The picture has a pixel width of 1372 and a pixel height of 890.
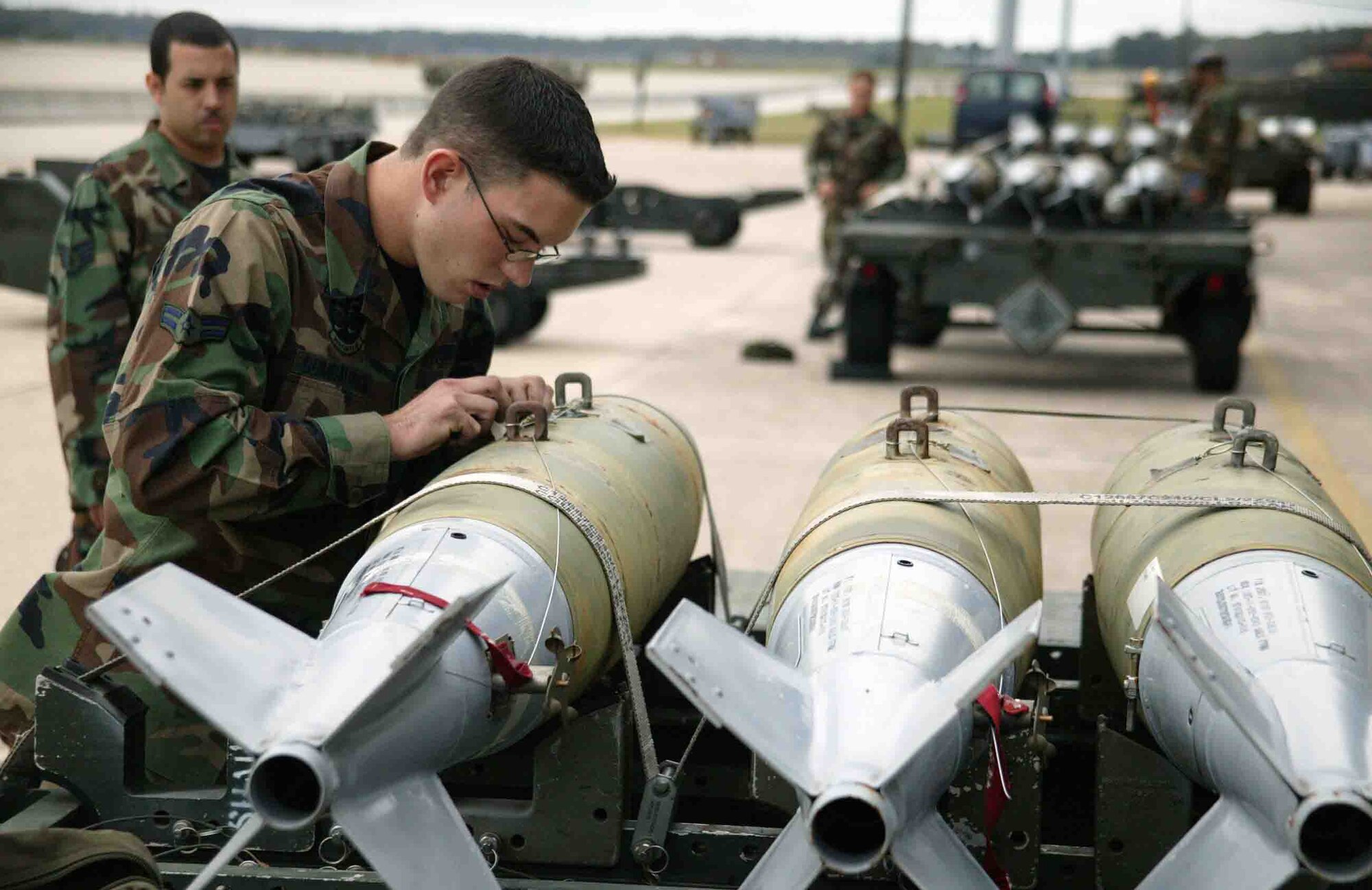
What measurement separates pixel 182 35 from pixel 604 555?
8.59 ft

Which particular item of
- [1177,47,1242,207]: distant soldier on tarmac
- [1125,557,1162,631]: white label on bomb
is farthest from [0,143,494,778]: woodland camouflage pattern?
[1177,47,1242,207]: distant soldier on tarmac

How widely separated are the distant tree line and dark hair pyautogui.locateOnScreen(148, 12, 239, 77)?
2697 cm

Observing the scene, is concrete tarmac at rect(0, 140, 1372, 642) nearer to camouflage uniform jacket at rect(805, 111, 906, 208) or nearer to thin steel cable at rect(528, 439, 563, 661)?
camouflage uniform jacket at rect(805, 111, 906, 208)

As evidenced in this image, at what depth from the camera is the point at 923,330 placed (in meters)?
12.4

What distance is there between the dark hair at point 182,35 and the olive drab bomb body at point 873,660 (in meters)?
2.48

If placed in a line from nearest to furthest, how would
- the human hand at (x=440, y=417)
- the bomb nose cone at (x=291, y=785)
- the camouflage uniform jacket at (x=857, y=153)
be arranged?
the bomb nose cone at (x=291, y=785), the human hand at (x=440, y=417), the camouflage uniform jacket at (x=857, y=153)

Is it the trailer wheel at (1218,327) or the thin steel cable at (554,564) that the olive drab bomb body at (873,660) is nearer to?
the thin steel cable at (554,564)

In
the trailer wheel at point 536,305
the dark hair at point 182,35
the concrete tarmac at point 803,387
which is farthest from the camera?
the trailer wheel at point 536,305

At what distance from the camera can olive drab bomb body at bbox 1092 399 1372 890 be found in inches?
90.7

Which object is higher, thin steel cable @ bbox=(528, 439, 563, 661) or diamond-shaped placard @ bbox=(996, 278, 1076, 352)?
thin steel cable @ bbox=(528, 439, 563, 661)

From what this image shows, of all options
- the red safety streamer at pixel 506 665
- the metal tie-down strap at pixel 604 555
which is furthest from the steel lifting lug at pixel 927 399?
the red safety streamer at pixel 506 665

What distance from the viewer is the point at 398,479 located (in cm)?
339

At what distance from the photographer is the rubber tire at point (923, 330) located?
38.6ft

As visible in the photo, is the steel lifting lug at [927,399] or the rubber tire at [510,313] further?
the rubber tire at [510,313]
